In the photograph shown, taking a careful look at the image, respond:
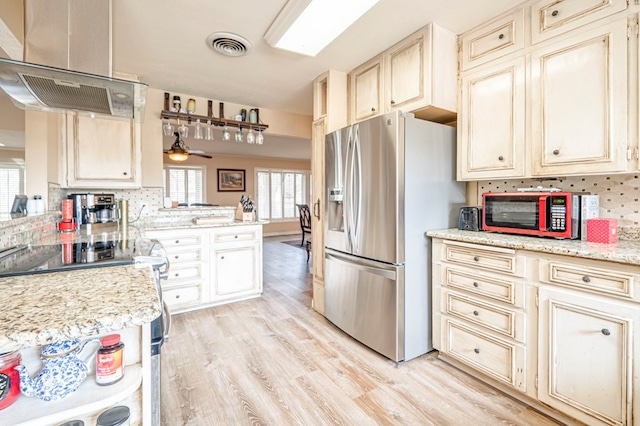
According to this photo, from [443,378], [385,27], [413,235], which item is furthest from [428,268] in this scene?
[385,27]

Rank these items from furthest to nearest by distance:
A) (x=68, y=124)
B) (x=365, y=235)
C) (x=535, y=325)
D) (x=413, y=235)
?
(x=68, y=124), (x=365, y=235), (x=413, y=235), (x=535, y=325)

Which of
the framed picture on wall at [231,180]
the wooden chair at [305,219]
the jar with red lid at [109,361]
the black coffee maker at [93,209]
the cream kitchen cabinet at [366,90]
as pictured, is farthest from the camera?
the framed picture on wall at [231,180]

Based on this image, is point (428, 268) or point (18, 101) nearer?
point (18, 101)

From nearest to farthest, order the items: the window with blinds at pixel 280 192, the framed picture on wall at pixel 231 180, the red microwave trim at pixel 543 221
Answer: the red microwave trim at pixel 543 221, the framed picture on wall at pixel 231 180, the window with blinds at pixel 280 192

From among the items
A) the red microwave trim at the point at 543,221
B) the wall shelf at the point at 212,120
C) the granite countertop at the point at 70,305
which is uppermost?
the wall shelf at the point at 212,120

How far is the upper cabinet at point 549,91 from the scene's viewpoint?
1.49 m

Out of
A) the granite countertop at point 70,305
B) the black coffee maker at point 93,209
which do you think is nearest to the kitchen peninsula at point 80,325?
the granite countertop at point 70,305

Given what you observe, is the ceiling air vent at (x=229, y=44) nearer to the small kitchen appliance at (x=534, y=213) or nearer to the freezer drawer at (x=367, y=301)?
the freezer drawer at (x=367, y=301)

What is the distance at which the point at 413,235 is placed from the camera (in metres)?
2.05

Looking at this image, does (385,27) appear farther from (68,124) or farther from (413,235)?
(68,124)

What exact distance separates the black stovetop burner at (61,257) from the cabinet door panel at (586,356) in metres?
1.99

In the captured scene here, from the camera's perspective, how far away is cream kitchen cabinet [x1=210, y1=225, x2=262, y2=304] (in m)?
3.12

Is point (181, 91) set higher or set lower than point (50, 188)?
higher

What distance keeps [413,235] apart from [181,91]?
285cm
